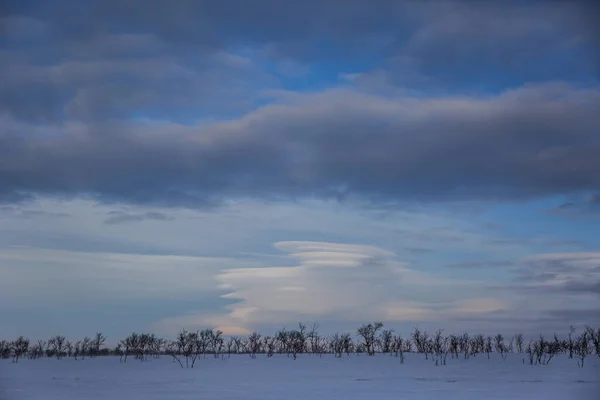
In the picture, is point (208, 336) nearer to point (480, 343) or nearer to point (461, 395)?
point (480, 343)

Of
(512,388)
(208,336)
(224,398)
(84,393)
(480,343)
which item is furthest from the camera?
(480,343)

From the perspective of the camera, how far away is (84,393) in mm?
21266

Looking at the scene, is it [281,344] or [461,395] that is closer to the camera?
[461,395]

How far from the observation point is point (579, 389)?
23547 millimetres

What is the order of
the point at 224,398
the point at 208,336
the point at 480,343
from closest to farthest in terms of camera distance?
1. the point at 224,398
2. the point at 208,336
3. the point at 480,343

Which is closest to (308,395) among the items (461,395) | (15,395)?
(461,395)

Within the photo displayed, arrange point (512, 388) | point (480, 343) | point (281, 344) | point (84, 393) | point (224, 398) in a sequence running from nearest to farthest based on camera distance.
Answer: point (224, 398)
point (84, 393)
point (512, 388)
point (480, 343)
point (281, 344)

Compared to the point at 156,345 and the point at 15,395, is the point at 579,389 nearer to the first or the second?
the point at 15,395

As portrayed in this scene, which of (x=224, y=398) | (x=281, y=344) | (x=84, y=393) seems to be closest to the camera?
(x=224, y=398)

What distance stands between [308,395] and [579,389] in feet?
32.3

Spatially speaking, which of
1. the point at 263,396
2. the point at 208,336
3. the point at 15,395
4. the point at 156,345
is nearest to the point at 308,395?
the point at 263,396

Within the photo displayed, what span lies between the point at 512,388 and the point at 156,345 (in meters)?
69.4

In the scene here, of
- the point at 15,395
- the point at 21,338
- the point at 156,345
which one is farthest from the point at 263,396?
the point at 21,338

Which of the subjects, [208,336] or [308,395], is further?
[208,336]
